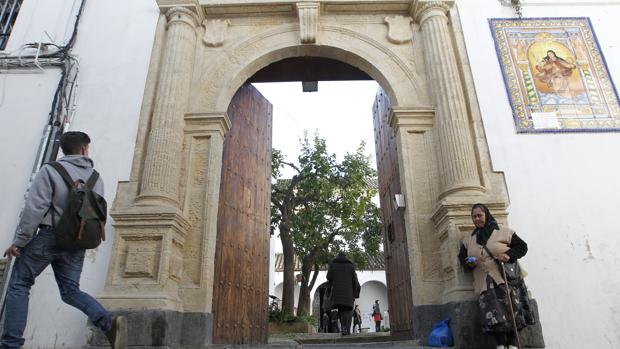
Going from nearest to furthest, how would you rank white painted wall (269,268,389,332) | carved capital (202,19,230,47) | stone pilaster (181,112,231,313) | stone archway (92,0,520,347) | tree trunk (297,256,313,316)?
stone archway (92,0,520,347) < stone pilaster (181,112,231,313) < carved capital (202,19,230,47) < tree trunk (297,256,313,316) < white painted wall (269,268,389,332)

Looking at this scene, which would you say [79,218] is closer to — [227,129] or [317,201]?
[227,129]

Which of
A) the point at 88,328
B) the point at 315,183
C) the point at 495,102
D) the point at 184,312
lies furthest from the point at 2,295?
the point at 315,183

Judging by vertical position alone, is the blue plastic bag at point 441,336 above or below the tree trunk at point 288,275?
below

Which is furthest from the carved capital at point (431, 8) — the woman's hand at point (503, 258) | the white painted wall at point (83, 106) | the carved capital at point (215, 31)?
the white painted wall at point (83, 106)

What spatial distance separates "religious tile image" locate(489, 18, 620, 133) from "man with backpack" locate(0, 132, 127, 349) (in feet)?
15.0

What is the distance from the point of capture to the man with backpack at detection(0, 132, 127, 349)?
279 cm

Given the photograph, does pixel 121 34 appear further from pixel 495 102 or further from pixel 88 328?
pixel 495 102

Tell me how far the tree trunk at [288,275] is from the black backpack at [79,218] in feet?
30.1

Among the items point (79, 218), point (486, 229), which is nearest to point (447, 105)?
point (486, 229)

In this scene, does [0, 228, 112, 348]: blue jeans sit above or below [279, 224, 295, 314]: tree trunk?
below

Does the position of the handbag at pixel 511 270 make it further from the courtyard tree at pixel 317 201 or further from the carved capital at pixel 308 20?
the courtyard tree at pixel 317 201

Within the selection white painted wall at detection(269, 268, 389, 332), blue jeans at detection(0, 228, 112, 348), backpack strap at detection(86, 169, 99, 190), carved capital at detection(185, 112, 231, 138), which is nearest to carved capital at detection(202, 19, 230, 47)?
carved capital at detection(185, 112, 231, 138)

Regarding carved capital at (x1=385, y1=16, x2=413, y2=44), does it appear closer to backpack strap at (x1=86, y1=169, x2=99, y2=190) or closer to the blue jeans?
backpack strap at (x1=86, y1=169, x2=99, y2=190)

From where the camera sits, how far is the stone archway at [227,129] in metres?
4.21
